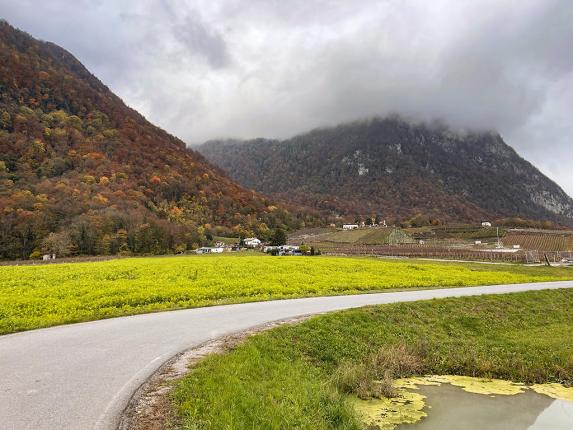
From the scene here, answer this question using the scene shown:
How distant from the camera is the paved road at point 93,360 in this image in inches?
304

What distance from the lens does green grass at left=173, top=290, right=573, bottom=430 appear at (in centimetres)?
905

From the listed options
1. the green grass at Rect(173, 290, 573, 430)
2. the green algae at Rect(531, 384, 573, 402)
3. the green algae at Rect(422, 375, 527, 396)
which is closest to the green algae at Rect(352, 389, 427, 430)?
the green grass at Rect(173, 290, 573, 430)

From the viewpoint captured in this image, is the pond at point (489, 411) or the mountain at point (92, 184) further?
the mountain at point (92, 184)

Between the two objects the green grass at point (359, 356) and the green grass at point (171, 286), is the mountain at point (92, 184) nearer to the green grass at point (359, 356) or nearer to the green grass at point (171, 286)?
the green grass at point (171, 286)

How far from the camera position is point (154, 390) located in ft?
29.9

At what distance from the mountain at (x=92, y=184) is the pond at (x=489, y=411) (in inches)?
2988

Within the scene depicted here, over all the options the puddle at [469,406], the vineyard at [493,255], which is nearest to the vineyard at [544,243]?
the vineyard at [493,255]

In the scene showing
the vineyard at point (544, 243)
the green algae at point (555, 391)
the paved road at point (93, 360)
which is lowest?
the green algae at point (555, 391)

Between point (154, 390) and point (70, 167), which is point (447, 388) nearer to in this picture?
point (154, 390)

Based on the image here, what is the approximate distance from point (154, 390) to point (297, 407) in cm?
285

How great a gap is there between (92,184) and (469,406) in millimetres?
121242

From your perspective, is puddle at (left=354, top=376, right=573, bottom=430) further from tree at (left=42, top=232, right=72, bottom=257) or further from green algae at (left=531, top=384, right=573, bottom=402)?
tree at (left=42, top=232, right=72, bottom=257)

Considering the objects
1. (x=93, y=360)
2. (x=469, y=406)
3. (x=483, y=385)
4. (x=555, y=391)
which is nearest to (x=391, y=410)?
(x=469, y=406)

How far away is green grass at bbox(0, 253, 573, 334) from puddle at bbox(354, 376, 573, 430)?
33.8 feet
